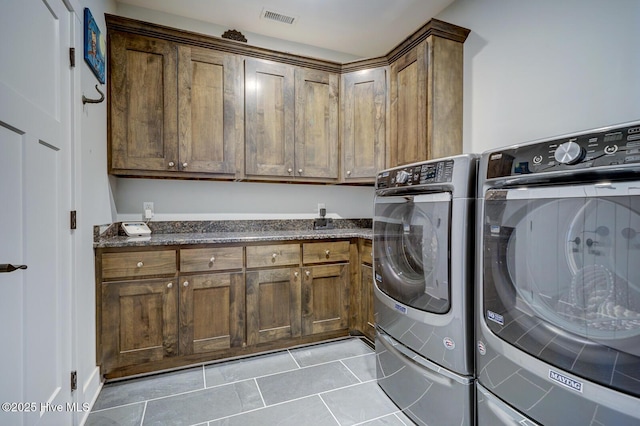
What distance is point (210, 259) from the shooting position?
2.23 metres

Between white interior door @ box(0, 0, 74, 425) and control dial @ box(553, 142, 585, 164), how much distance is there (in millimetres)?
1802

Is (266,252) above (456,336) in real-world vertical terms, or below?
above

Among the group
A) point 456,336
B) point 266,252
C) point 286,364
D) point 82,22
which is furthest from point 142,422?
point 82,22

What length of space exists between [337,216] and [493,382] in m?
2.25

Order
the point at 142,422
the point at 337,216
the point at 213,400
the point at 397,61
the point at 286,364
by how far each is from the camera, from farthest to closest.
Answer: the point at 337,216, the point at 397,61, the point at 286,364, the point at 213,400, the point at 142,422

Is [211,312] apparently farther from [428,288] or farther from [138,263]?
[428,288]

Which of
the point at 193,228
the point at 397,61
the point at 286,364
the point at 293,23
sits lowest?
the point at 286,364

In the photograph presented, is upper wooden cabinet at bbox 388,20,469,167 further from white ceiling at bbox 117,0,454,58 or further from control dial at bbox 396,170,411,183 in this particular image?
control dial at bbox 396,170,411,183

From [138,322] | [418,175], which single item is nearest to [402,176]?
[418,175]

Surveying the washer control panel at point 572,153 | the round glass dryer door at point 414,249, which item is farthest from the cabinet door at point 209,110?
the washer control panel at point 572,153

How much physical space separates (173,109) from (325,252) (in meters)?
1.67

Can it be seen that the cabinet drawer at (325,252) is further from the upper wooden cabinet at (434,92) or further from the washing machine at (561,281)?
the washing machine at (561,281)

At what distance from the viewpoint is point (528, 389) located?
1.07 m

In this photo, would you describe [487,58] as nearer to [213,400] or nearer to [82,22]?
[82,22]
